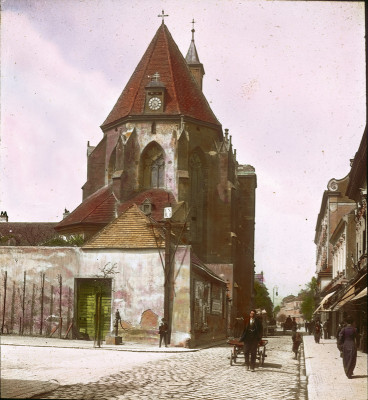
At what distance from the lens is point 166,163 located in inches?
1886

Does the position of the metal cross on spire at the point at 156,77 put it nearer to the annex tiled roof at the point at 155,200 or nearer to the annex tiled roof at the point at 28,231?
the annex tiled roof at the point at 155,200

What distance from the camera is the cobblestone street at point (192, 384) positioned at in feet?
38.8

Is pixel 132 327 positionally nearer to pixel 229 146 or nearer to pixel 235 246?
pixel 235 246

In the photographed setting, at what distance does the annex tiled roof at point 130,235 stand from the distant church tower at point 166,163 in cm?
1268

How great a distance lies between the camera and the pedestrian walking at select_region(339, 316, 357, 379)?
53.3 feet

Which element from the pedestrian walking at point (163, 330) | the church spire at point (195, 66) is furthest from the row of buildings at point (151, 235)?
the pedestrian walking at point (163, 330)

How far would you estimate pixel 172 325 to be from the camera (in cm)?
3023

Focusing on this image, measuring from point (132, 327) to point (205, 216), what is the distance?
1958 cm

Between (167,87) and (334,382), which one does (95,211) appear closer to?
(167,87)

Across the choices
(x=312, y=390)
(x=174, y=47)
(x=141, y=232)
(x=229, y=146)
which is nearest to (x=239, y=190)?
(x=229, y=146)

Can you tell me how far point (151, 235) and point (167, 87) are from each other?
21.7 m

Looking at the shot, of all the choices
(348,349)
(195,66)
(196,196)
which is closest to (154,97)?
(196,196)

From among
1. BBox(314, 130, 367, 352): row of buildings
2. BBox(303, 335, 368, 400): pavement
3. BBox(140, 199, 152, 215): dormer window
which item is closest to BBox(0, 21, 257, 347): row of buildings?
BBox(140, 199, 152, 215): dormer window

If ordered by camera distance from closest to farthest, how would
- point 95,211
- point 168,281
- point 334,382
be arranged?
point 334,382, point 168,281, point 95,211
